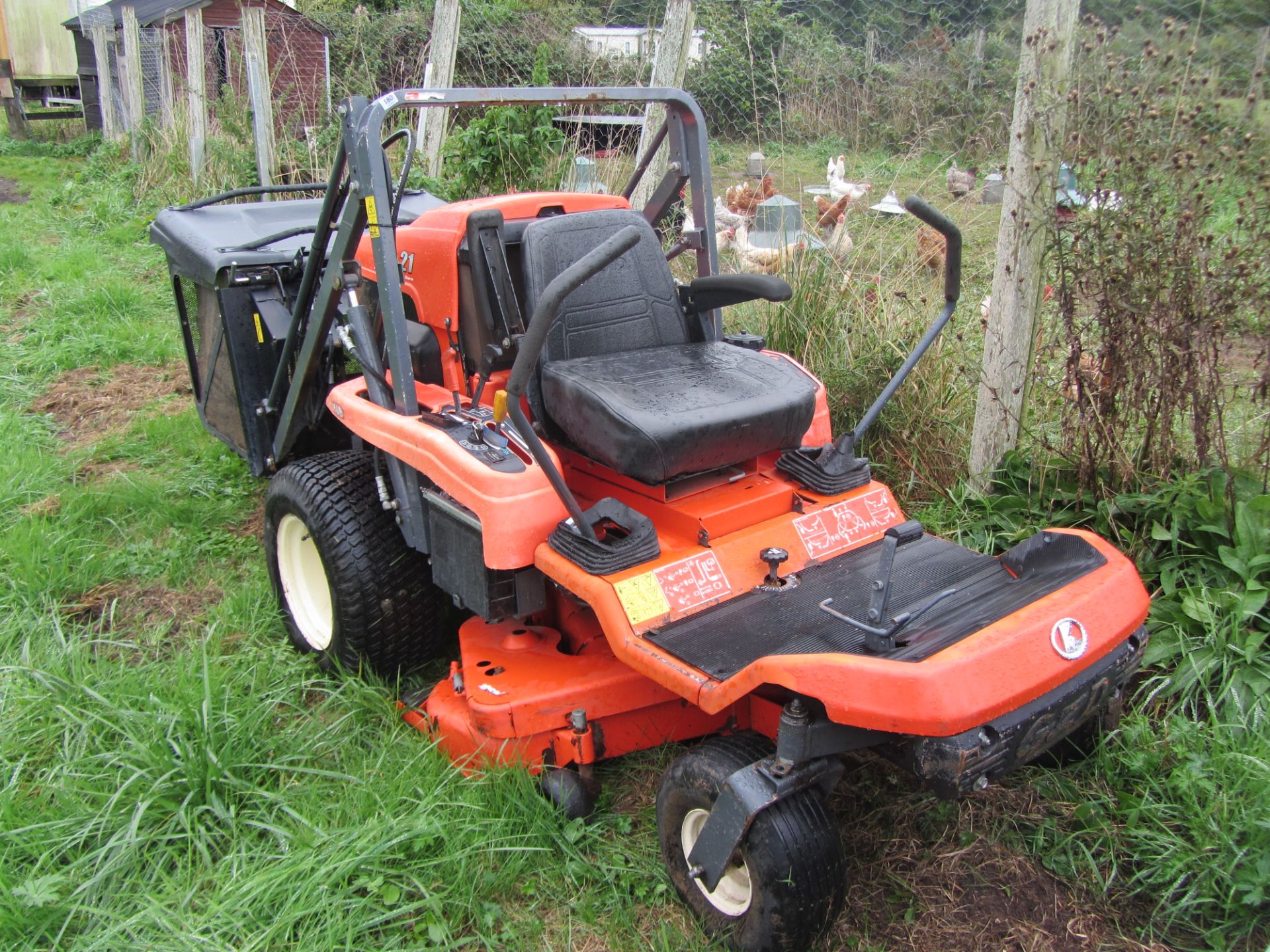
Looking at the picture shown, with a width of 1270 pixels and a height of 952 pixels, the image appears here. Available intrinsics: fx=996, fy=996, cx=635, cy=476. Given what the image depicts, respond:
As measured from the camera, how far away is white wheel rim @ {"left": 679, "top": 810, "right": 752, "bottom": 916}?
2.02m

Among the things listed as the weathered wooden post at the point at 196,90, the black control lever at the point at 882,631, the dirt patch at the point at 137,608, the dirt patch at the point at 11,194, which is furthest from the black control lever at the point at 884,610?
the dirt patch at the point at 11,194

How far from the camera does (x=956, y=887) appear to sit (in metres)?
2.18

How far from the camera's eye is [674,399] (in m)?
2.34

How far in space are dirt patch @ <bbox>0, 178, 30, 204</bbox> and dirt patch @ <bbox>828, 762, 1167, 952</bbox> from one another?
392 inches

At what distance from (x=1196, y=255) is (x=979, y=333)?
140 centimetres

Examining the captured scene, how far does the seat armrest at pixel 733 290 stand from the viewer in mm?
2596

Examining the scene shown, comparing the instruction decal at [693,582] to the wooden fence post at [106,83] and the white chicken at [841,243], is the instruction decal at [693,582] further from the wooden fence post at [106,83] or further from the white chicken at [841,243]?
the wooden fence post at [106,83]

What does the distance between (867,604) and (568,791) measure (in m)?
0.82

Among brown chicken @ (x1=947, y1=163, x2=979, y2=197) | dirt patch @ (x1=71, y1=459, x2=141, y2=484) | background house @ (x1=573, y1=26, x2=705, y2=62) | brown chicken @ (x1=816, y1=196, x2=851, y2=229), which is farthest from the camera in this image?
background house @ (x1=573, y1=26, x2=705, y2=62)

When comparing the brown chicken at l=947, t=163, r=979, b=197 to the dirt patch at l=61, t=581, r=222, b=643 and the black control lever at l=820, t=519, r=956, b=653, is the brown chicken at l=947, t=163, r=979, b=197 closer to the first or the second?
the black control lever at l=820, t=519, r=956, b=653

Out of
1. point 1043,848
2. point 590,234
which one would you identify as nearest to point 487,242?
point 590,234

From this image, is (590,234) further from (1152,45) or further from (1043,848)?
(1043,848)

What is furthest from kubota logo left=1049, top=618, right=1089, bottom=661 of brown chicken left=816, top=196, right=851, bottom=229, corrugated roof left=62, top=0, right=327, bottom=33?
corrugated roof left=62, top=0, right=327, bottom=33

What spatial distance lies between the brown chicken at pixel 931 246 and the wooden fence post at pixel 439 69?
10.7 ft
